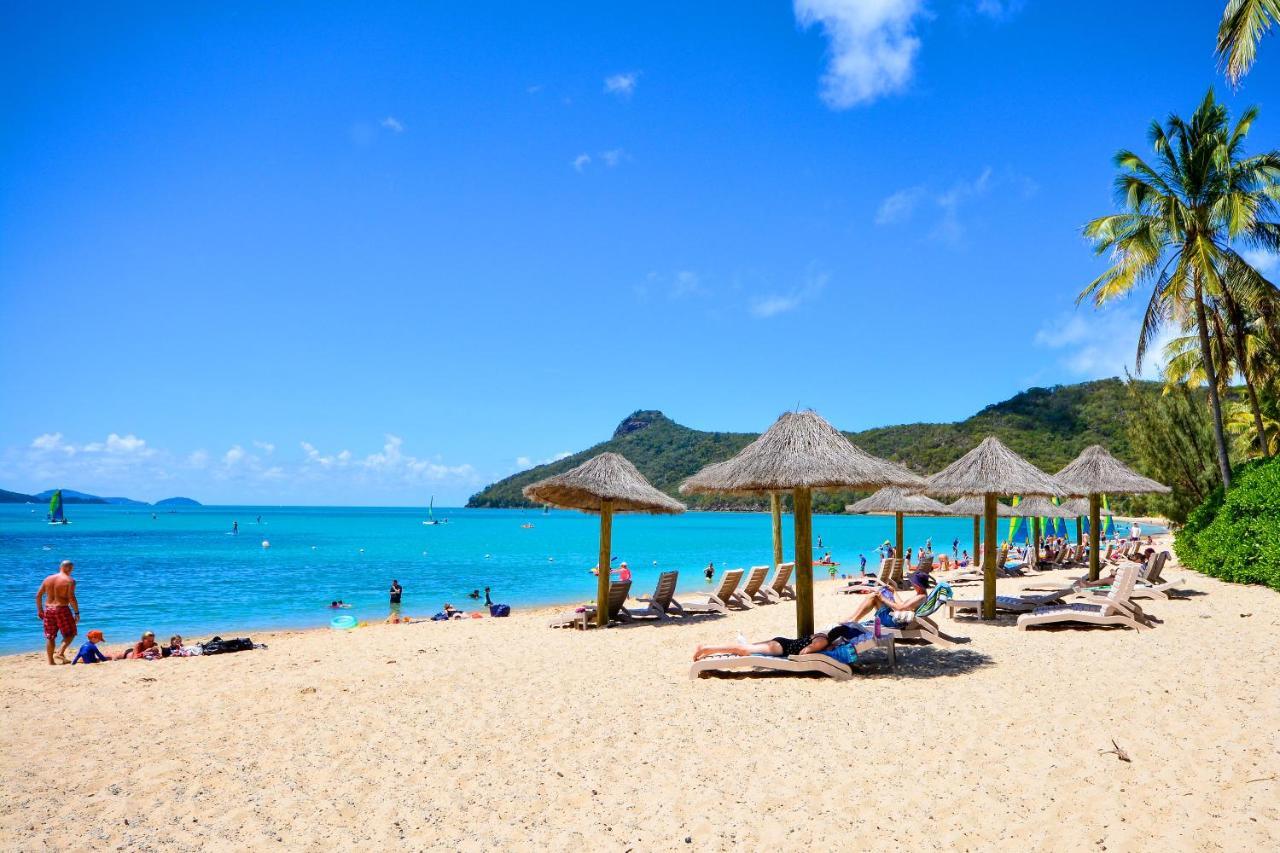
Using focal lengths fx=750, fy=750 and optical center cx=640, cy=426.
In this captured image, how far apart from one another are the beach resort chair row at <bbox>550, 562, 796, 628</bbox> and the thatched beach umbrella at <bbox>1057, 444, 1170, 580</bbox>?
5202mm

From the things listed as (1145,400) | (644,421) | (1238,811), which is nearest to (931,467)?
(1145,400)

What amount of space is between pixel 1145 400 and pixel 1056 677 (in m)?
19.1

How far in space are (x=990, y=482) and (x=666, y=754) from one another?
6.54m

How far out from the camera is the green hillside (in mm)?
55862

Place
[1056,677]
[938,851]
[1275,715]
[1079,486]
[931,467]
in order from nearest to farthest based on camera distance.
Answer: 1. [938,851]
2. [1275,715]
3. [1056,677]
4. [1079,486]
5. [931,467]

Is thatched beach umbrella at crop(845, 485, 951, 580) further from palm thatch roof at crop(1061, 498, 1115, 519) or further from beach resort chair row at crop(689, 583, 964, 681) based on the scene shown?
beach resort chair row at crop(689, 583, 964, 681)

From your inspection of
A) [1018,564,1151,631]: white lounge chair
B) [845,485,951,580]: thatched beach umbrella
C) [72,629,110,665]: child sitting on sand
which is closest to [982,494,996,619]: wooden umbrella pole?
[1018,564,1151,631]: white lounge chair

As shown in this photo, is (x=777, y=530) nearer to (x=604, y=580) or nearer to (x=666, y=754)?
(x=604, y=580)

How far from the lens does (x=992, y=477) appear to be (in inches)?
384

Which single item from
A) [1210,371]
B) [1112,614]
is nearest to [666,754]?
[1112,614]

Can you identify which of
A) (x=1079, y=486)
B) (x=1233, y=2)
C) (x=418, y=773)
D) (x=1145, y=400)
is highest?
(x=1233, y=2)

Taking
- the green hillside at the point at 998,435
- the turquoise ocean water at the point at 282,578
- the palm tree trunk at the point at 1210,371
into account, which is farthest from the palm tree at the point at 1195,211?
the green hillside at the point at 998,435

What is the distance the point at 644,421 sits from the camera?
12362cm

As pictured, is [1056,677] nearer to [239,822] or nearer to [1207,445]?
[239,822]
